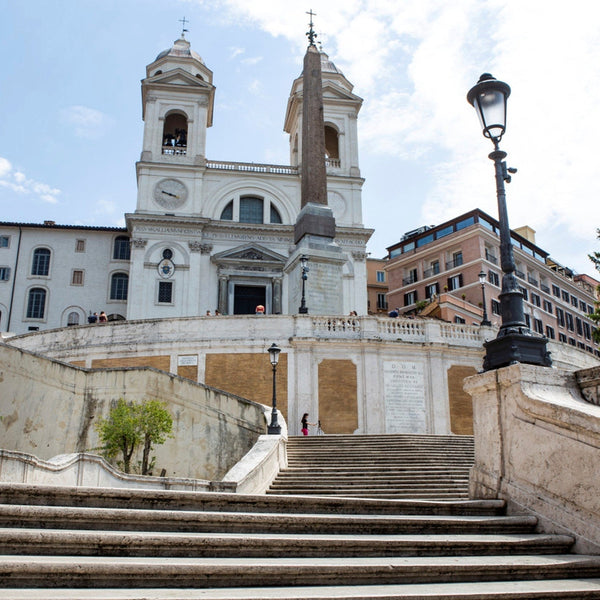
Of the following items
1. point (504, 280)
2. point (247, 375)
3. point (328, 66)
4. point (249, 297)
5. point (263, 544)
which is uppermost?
point (328, 66)

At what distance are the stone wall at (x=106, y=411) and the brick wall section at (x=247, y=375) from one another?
4956 millimetres

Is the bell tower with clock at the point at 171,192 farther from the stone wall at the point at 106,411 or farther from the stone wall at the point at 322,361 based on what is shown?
the stone wall at the point at 106,411

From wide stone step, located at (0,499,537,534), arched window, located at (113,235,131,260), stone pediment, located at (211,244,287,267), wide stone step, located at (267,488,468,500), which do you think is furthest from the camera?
arched window, located at (113,235,131,260)

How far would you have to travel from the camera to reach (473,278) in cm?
5259

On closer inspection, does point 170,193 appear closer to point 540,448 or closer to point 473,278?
point 473,278

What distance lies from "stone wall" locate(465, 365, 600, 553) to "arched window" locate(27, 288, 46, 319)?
128ft

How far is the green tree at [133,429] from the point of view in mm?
15180

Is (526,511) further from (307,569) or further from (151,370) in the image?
(151,370)

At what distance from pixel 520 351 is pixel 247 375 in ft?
52.0

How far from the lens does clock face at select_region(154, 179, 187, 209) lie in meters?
40.5

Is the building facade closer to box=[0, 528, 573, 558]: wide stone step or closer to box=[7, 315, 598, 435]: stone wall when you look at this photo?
box=[7, 315, 598, 435]: stone wall

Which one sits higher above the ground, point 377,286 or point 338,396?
point 377,286

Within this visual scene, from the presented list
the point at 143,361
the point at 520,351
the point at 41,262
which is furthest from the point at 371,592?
the point at 41,262

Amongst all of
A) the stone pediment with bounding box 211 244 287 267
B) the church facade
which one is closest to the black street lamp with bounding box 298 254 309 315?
the church facade
